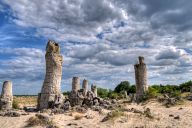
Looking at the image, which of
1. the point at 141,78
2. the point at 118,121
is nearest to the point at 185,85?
the point at 141,78

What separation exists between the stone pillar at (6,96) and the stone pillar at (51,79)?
11.4ft

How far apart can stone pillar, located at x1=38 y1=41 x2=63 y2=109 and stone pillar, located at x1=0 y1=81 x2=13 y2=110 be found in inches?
136

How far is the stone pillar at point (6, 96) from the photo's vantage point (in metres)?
24.5

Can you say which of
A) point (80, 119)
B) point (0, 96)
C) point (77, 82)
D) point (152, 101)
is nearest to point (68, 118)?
point (80, 119)

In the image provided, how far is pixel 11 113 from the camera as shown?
64.3 feet

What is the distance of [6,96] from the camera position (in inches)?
977

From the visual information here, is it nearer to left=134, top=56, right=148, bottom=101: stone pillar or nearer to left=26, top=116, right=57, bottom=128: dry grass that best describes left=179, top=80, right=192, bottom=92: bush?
left=134, top=56, right=148, bottom=101: stone pillar

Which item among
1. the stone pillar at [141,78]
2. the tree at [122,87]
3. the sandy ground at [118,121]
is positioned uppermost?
the tree at [122,87]

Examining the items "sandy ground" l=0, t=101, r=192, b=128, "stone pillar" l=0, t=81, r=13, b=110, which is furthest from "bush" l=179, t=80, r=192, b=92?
"sandy ground" l=0, t=101, r=192, b=128

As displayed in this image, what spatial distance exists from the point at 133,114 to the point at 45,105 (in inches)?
255

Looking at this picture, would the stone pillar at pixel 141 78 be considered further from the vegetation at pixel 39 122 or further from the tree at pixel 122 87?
the tree at pixel 122 87

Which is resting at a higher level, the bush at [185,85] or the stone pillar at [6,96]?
the bush at [185,85]

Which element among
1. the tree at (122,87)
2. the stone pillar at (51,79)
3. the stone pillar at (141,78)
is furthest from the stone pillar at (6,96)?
the tree at (122,87)

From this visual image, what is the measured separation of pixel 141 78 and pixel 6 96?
502 inches
